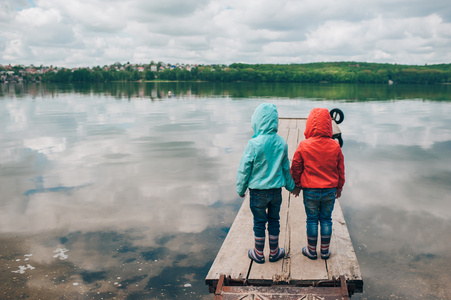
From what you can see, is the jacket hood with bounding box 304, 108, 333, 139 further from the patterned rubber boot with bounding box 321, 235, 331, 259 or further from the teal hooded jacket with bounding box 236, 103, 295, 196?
the patterned rubber boot with bounding box 321, 235, 331, 259

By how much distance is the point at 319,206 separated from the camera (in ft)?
15.0

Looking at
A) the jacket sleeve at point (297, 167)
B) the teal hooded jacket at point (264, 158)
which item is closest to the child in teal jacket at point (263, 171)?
the teal hooded jacket at point (264, 158)

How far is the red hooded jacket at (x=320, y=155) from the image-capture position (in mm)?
4453

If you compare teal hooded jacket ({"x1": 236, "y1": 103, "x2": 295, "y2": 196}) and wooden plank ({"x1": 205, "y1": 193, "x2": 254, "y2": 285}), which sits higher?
teal hooded jacket ({"x1": 236, "y1": 103, "x2": 295, "y2": 196})

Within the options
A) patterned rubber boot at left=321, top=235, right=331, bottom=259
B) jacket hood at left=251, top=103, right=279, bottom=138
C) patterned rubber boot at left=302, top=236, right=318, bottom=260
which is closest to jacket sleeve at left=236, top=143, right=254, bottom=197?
jacket hood at left=251, top=103, right=279, bottom=138

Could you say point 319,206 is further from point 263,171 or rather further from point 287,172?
point 263,171

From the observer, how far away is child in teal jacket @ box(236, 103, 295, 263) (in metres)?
4.34

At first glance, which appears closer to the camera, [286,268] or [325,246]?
[286,268]

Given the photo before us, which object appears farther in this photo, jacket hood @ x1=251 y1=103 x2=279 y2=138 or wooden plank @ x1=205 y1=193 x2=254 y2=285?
jacket hood @ x1=251 y1=103 x2=279 y2=138

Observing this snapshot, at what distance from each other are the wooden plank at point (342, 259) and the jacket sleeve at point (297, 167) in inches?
41.1

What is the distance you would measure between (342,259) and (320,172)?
3.79 feet

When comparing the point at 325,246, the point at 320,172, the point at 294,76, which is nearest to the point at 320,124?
the point at 320,172

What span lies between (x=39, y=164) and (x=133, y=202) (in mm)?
5750

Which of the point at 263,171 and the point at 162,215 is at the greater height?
the point at 263,171
